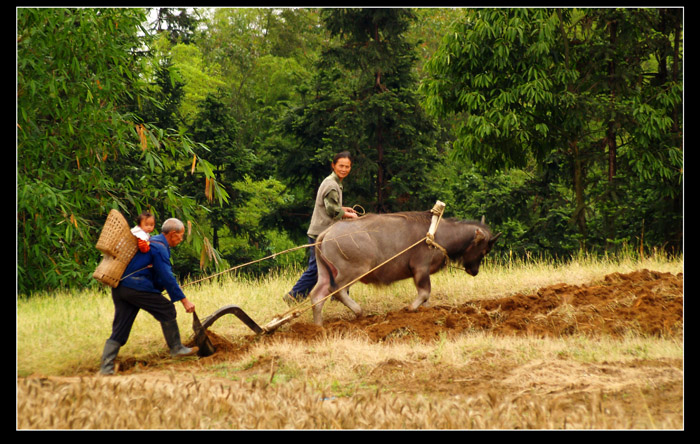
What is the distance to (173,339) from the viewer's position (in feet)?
23.2

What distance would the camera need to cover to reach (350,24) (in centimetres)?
2350

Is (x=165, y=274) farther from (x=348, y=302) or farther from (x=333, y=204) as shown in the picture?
(x=333, y=204)

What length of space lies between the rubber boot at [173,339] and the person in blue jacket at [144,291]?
0.27 ft

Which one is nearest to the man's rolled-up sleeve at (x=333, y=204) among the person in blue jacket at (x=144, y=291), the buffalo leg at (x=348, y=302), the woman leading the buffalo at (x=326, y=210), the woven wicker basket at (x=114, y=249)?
the woman leading the buffalo at (x=326, y=210)

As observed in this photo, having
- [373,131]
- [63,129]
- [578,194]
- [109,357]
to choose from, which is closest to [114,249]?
[109,357]

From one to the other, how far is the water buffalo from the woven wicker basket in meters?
2.52

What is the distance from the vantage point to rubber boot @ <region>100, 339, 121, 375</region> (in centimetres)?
660

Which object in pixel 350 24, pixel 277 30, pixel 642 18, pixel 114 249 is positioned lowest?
pixel 114 249

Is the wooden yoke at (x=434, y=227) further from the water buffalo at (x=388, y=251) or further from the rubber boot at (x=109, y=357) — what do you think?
the rubber boot at (x=109, y=357)

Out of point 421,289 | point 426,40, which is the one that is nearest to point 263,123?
point 426,40

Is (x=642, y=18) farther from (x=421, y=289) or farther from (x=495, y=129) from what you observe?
(x=421, y=289)

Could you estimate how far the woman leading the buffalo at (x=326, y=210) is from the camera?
9.16 meters

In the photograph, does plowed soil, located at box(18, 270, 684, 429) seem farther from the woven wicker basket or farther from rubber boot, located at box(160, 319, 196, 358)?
the woven wicker basket

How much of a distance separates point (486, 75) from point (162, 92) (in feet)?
40.9
